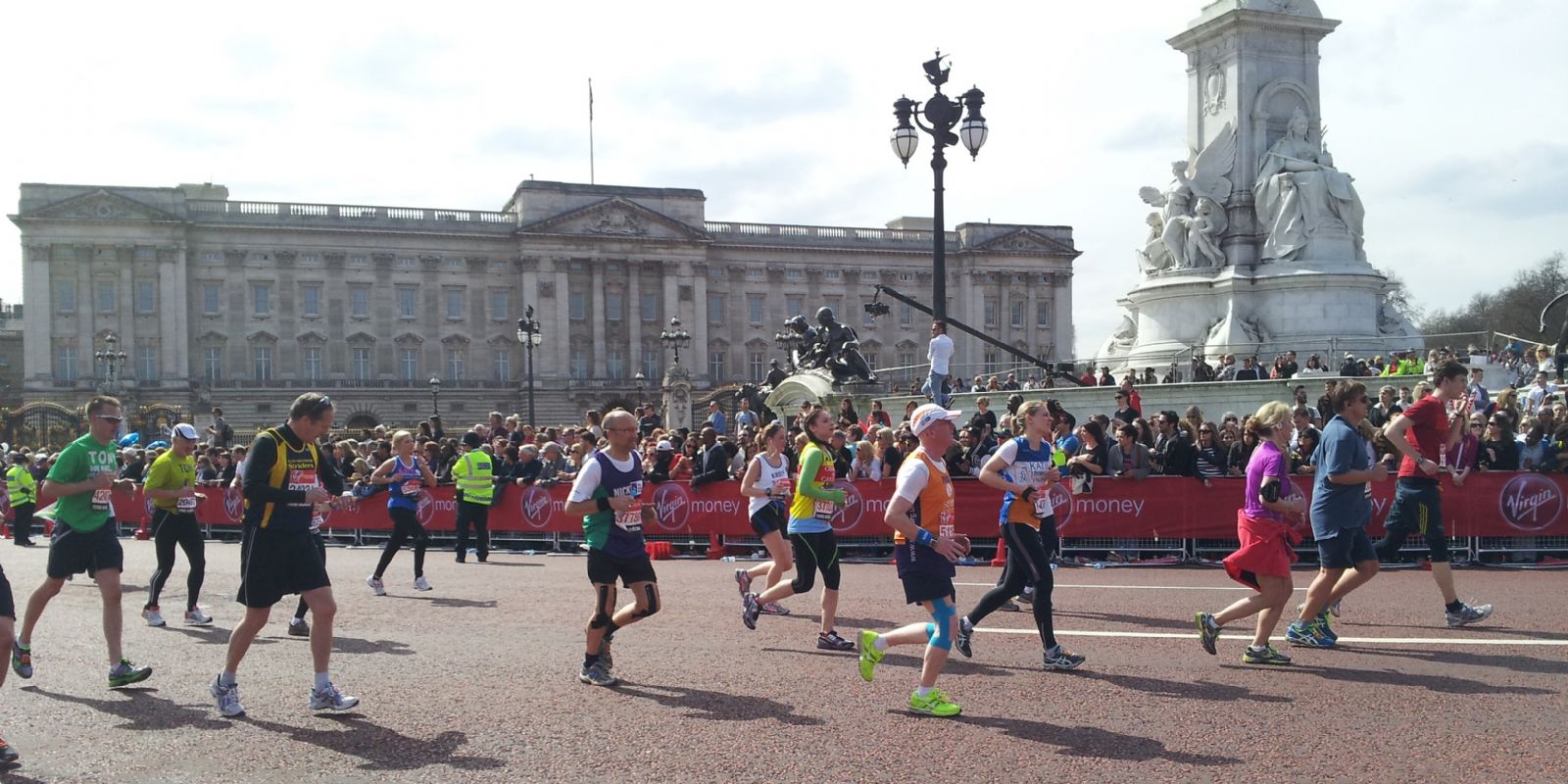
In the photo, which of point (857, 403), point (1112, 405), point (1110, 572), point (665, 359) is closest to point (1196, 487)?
point (1110, 572)

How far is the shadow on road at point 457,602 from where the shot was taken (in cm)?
Answer: 1239

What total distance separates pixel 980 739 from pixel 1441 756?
215 centimetres

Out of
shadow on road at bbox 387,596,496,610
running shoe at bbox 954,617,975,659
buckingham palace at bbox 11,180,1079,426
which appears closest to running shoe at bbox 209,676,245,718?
running shoe at bbox 954,617,975,659

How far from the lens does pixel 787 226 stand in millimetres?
91625

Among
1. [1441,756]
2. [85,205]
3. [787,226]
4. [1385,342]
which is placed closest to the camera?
[1441,756]

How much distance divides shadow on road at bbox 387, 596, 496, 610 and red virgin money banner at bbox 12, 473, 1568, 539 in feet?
4.88

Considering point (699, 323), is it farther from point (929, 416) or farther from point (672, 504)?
point (929, 416)

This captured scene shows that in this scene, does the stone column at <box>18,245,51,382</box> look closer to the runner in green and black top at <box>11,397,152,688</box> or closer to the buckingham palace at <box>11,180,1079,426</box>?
the buckingham palace at <box>11,180,1079,426</box>

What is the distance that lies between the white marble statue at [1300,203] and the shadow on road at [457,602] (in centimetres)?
1810

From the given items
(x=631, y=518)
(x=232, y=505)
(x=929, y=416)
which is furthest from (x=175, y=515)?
A: (x=232, y=505)

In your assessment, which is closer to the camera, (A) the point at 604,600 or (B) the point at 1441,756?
(B) the point at 1441,756

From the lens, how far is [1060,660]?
827 centimetres

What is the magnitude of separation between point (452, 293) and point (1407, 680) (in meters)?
81.2

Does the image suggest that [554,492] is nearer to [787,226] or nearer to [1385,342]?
[1385,342]
